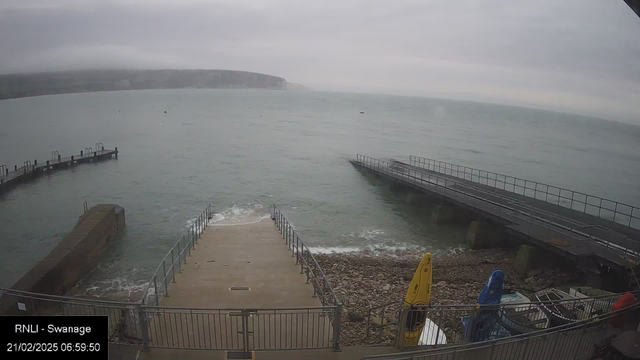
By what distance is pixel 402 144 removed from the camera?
77.1m

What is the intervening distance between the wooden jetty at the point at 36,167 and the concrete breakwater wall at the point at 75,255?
56.3 ft

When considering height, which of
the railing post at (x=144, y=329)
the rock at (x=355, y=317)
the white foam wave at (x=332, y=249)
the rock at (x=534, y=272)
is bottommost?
the white foam wave at (x=332, y=249)

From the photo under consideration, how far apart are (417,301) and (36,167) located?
1726 inches

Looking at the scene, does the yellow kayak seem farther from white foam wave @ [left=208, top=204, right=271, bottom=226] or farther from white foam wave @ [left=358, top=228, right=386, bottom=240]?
white foam wave @ [left=208, top=204, right=271, bottom=226]

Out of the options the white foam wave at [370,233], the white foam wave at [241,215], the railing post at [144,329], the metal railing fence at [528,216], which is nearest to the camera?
the railing post at [144,329]

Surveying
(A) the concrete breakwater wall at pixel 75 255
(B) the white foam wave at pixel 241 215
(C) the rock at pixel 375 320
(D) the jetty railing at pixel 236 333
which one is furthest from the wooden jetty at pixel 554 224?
(A) the concrete breakwater wall at pixel 75 255

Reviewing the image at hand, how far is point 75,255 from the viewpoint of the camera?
17.7 metres

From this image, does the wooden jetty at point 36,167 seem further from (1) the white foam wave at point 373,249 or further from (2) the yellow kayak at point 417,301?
(2) the yellow kayak at point 417,301

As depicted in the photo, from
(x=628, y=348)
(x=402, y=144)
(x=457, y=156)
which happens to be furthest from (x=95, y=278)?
(x=402, y=144)

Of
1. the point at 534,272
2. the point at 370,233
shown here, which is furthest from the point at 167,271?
the point at 534,272

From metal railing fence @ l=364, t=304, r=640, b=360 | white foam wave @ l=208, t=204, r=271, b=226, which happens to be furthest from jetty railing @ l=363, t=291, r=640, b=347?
white foam wave @ l=208, t=204, r=271, b=226

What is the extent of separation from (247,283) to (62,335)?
18.9 ft

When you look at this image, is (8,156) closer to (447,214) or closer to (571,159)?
(447,214)

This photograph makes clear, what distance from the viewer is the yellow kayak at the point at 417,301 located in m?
7.30
